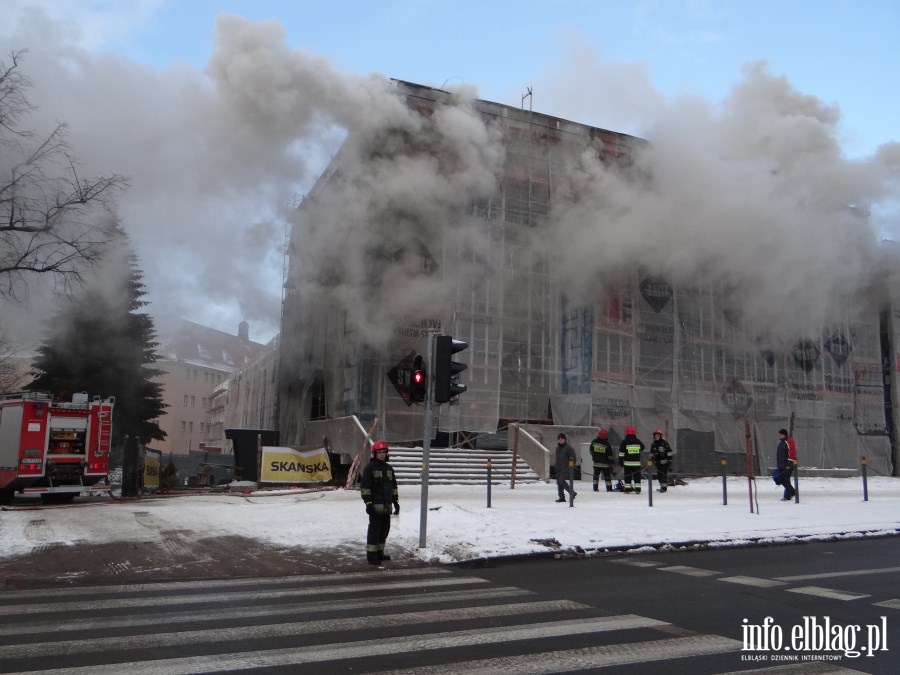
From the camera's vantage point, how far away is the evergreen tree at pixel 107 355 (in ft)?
82.4

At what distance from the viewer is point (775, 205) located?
71.7 feet

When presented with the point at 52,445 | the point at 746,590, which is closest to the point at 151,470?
the point at 52,445

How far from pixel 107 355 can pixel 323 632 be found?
2457 centimetres

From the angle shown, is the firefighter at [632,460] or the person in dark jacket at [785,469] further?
the firefighter at [632,460]

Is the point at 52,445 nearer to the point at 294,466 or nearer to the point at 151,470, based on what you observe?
the point at 151,470

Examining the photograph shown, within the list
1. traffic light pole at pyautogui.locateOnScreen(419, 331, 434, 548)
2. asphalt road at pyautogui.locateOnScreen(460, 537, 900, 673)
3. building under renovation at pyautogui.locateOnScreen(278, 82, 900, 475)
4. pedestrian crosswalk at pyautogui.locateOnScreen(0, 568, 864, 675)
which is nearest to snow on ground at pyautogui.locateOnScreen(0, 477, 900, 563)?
traffic light pole at pyautogui.locateOnScreen(419, 331, 434, 548)

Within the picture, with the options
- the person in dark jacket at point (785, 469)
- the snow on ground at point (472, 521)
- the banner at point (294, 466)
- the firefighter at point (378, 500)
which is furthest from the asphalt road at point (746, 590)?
the banner at point (294, 466)

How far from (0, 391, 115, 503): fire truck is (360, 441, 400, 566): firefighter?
976 cm

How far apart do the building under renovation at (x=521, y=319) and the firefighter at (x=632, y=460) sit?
523cm

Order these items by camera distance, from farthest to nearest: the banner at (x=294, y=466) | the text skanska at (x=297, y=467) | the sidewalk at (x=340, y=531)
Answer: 1. the text skanska at (x=297, y=467)
2. the banner at (x=294, y=466)
3. the sidewalk at (x=340, y=531)

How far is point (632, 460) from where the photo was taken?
15539 millimetres

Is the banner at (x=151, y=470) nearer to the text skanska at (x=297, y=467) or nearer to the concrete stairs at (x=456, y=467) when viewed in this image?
the text skanska at (x=297, y=467)

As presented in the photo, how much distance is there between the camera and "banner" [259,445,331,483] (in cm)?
1678

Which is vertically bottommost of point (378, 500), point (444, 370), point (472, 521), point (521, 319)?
point (472, 521)
